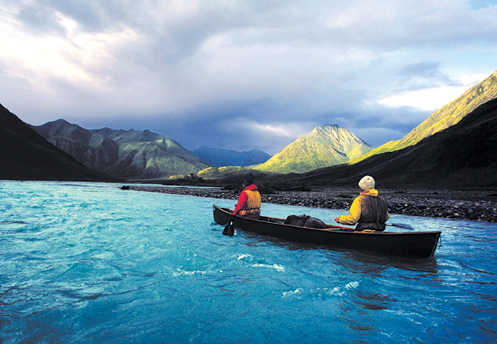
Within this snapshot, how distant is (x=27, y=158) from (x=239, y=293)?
17737 cm

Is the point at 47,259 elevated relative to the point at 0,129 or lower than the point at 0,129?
lower

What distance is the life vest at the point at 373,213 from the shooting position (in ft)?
A: 29.1

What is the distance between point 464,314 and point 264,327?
4234 mm

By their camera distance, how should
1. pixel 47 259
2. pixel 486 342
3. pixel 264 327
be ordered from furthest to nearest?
pixel 47 259
pixel 264 327
pixel 486 342

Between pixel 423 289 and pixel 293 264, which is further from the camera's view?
pixel 293 264

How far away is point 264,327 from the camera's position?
16.1 ft

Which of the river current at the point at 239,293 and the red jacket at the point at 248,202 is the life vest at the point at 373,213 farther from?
the red jacket at the point at 248,202

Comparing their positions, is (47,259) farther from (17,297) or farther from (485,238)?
(485,238)

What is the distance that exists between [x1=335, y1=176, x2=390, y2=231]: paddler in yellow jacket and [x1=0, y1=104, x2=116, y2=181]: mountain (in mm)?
153599

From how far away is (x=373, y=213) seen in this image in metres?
9.10

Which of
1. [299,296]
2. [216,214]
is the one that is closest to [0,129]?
[216,214]

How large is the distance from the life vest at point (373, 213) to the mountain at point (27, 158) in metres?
154

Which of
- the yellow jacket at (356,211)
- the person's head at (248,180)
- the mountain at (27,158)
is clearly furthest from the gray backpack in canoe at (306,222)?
the mountain at (27,158)

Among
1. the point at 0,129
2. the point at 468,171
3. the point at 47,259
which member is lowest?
the point at 47,259
